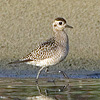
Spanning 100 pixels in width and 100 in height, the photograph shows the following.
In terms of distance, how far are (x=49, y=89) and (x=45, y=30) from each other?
5.99 m

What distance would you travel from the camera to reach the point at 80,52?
16.4 m

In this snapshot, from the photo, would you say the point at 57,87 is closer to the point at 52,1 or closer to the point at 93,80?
the point at 93,80

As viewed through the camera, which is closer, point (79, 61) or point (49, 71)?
point (49, 71)

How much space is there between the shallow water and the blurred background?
1569 millimetres

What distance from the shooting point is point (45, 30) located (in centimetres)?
1775

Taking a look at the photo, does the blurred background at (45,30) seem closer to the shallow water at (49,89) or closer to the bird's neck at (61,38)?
the shallow water at (49,89)

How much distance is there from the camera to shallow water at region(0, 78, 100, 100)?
1082 cm

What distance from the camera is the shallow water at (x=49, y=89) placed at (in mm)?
10820

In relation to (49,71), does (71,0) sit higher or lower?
higher

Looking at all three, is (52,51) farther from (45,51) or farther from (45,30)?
(45,30)

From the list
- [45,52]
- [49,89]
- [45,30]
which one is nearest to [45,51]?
[45,52]

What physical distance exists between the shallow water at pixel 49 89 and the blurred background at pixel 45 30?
1569 mm

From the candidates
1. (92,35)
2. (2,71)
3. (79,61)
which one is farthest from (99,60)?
(2,71)

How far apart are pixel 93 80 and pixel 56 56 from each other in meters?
1.14
